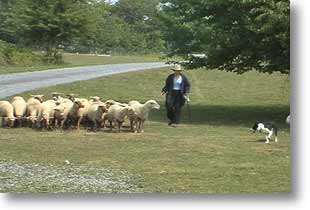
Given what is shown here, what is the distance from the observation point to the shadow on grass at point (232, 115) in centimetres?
1440

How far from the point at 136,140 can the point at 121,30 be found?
37.5 metres

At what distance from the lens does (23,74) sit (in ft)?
76.8

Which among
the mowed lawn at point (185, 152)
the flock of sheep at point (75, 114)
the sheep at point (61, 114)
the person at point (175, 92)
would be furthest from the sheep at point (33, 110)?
the person at point (175, 92)

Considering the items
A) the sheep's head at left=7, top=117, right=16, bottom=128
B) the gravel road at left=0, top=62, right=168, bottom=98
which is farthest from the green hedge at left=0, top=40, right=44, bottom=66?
the sheep's head at left=7, top=117, right=16, bottom=128

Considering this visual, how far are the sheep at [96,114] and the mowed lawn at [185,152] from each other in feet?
1.54

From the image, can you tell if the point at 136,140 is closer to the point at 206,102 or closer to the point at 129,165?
the point at 129,165

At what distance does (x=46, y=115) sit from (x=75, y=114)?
566 millimetres

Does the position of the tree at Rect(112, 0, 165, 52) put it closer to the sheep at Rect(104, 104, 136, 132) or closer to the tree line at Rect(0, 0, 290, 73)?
the tree line at Rect(0, 0, 290, 73)

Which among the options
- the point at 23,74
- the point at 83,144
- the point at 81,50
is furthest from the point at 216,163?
the point at 81,50

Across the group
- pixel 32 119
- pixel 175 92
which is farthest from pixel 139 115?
pixel 32 119

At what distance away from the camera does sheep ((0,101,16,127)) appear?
12.2 metres

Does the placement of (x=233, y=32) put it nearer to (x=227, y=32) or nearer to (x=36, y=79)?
(x=227, y=32)

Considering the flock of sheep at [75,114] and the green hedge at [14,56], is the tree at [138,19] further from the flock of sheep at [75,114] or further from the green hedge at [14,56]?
the flock of sheep at [75,114]

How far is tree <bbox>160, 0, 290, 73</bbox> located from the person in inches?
61.3
